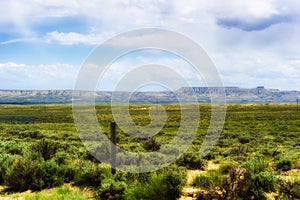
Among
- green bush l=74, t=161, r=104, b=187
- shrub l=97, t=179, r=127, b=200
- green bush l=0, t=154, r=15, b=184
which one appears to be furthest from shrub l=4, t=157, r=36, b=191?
shrub l=97, t=179, r=127, b=200

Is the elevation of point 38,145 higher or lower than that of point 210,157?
higher

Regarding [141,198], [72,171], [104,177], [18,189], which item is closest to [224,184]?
[141,198]

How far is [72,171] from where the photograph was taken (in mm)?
13445

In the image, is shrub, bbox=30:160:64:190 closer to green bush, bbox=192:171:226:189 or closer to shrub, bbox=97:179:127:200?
shrub, bbox=97:179:127:200

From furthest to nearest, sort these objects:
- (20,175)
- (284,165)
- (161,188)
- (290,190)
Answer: (284,165) < (20,175) < (161,188) < (290,190)

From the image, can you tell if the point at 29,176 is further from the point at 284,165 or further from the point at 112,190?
the point at 284,165

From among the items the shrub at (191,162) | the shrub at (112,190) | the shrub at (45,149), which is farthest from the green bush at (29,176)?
the shrub at (191,162)

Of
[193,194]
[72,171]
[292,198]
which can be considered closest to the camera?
[292,198]

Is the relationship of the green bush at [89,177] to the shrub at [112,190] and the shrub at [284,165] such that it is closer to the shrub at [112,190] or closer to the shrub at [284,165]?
the shrub at [112,190]

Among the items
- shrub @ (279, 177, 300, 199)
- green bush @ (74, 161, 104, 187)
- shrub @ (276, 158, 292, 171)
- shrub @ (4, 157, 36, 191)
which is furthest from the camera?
shrub @ (276, 158, 292, 171)

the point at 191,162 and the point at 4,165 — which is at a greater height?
the point at 4,165

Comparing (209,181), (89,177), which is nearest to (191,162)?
(209,181)

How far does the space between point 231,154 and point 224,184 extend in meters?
11.5

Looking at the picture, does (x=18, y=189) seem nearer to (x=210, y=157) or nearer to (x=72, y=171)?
(x=72, y=171)
